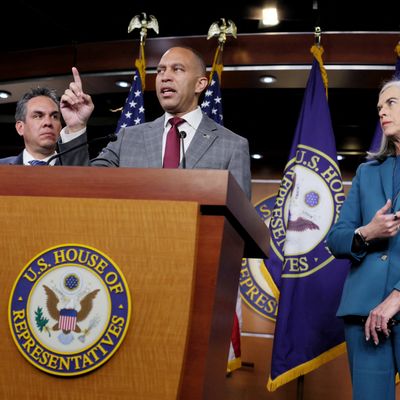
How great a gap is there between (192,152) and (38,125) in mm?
1361

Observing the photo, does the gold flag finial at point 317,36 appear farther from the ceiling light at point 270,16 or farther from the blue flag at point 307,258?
the ceiling light at point 270,16

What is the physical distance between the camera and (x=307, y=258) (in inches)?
140

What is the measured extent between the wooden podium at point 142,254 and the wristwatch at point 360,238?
93 cm

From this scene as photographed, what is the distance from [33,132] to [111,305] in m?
2.14

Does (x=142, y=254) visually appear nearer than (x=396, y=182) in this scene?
Yes

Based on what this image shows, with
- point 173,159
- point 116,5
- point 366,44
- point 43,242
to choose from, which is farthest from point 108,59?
point 43,242

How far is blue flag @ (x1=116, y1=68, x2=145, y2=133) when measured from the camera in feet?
13.6

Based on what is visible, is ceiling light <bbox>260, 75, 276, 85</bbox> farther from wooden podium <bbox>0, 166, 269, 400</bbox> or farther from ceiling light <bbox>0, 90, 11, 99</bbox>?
wooden podium <bbox>0, 166, 269, 400</bbox>

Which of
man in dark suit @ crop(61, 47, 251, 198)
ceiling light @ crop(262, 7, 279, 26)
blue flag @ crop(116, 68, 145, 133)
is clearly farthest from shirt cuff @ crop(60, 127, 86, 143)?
ceiling light @ crop(262, 7, 279, 26)

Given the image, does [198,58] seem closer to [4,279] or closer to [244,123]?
[4,279]

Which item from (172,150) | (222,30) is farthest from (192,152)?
(222,30)

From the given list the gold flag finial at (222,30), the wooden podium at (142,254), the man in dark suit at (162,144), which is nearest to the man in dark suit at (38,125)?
the man in dark suit at (162,144)

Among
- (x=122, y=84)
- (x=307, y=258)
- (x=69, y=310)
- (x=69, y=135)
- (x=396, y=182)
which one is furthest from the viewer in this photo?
(x=122, y=84)

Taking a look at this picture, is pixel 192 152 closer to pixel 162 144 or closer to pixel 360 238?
pixel 162 144
